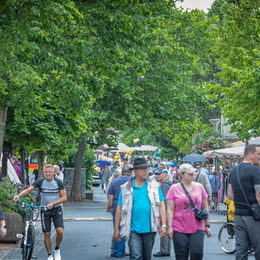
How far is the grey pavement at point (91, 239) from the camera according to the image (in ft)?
40.2

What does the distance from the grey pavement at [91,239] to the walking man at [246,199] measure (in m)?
4.26

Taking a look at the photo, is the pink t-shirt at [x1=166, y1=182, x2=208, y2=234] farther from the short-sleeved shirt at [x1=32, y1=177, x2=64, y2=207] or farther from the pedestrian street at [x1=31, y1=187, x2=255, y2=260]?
the pedestrian street at [x1=31, y1=187, x2=255, y2=260]

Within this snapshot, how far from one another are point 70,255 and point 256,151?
5.67 meters

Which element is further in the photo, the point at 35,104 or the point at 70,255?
the point at 35,104

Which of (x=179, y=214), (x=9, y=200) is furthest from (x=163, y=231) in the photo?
(x=9, y=200)

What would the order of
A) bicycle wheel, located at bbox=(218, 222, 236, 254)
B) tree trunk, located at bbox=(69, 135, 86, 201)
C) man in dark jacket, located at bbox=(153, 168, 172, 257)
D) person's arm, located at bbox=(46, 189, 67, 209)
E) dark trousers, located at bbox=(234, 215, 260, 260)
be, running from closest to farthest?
dark trousers, located at bbox=(234, 215, 260, 260)
person's arm, located at bbox=(46, 189, 67, 209)
man in dark jacket, located at bbox=(153, 168, 172, 257)
bicycle wheel, located at bbox=(218, 222, 236, 254)
tree trunk, located at bbox=(69, 135, 86, 201)

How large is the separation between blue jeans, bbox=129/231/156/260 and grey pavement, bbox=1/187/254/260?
411cm

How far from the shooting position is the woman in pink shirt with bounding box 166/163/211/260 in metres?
7.76

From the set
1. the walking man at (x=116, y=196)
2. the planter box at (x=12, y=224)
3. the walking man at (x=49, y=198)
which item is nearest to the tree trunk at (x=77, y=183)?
the planter box at (x=12, y=224)

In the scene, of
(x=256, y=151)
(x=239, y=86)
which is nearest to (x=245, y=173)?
(x=256, y=151)

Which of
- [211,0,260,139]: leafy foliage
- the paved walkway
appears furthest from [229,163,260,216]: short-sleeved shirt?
[211,0,260,139]: leafy foliage

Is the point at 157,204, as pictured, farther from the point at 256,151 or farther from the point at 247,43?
the point at 247,43

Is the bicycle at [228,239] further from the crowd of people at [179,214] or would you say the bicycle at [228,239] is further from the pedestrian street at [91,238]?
the crowd of people at [179,214]

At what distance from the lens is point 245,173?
7648mm
